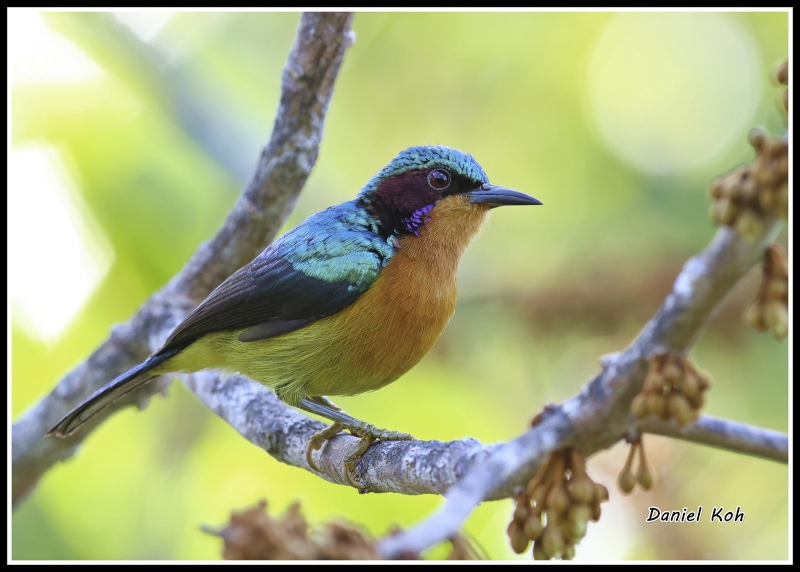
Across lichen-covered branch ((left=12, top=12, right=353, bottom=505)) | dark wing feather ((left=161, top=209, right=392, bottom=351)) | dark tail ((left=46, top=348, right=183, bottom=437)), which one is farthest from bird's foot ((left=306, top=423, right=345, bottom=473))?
lichen-covered branch ((left=12, top=12, right=353, bottom=505))

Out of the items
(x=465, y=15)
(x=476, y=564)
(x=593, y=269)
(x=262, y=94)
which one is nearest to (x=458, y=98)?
(x=465, y=15)

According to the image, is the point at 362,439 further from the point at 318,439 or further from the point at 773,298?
the point at 773,298

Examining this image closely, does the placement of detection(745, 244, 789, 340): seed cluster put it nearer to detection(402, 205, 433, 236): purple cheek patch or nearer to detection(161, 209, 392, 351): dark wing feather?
detection(161, 209, 392, 351): dark wing feather

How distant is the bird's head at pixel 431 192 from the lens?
14.9ft

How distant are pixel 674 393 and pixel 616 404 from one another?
0.24 meters

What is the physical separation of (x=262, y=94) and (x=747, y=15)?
15.8 ft

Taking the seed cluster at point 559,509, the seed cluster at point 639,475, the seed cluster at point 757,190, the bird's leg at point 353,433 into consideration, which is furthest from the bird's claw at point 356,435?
the seed cluster at point 757,190

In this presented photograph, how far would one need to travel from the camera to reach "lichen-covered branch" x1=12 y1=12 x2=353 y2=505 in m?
4.86

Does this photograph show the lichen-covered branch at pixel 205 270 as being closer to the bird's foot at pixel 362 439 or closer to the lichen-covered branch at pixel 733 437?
the bird's foot at pixel 362 439

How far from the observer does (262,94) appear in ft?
25.8

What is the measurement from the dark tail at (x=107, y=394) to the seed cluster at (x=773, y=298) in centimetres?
352

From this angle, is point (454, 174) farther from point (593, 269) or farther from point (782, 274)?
point (782, 274)

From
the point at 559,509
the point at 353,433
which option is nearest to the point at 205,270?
the point at 353,433

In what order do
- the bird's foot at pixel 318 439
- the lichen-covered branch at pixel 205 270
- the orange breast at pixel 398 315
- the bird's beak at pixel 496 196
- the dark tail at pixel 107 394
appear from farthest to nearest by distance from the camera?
the lichen-covered branch at pixel 205 270 < the dark tail at pixel 107 394 < the bird's beak at pixel 496 196 < the orange breast at pixel 398 315 < the bird's foot at pixel 318 439
